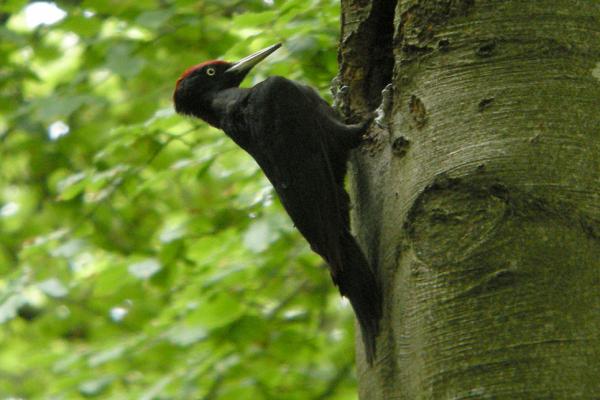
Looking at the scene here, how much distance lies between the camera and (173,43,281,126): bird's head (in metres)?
4.36

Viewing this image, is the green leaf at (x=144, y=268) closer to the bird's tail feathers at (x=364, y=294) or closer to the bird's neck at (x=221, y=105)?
the bird's neck at (x=221, y=105)

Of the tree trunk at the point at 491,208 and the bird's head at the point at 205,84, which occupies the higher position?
the bird's head at the point at 205,84

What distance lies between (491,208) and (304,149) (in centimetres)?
148

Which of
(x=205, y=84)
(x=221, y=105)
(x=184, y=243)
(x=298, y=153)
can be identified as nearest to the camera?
(x=298, y=153)

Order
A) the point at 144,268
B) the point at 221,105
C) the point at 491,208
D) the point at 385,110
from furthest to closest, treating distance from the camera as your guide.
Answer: the point at 144,268, the point at 221,105, the point at 385,110, the point at 491,208

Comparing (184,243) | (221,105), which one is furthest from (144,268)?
(221,105)

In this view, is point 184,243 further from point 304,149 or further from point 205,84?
point 304,149

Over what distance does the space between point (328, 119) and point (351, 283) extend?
1.19 m

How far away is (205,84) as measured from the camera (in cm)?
439

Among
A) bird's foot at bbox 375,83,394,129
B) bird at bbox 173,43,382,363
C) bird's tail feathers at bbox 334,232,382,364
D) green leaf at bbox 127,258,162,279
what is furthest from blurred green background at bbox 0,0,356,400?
bird's tail feathers at bbox 334,232,382,364

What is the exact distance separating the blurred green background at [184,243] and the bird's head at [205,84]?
84 millimetres

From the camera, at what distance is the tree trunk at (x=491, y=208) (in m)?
1.96

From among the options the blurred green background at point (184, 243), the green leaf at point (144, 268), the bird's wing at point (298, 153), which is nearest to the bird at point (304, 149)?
the bird's wing at point (298, 153)

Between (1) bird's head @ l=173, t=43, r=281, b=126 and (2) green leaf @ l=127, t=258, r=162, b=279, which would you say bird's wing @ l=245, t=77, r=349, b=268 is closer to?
(1) bird's head @ l=173, t=43, r=281, b=126
